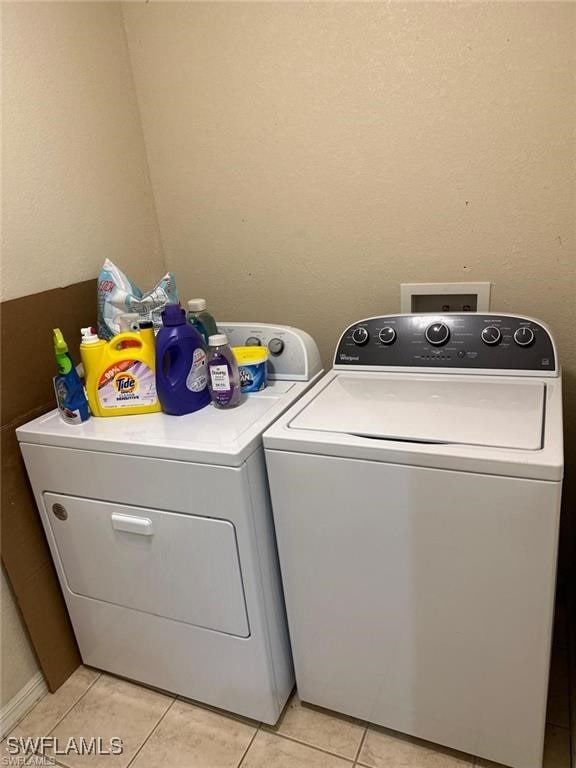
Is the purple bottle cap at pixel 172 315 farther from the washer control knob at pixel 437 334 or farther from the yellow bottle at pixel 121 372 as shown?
the washer control knob at pixel 437 334

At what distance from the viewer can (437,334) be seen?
145 centimetres

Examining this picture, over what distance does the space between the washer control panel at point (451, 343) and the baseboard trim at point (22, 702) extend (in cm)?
132

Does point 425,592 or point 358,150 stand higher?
point 358,150

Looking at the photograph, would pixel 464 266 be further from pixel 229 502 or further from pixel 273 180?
pixel 229 502

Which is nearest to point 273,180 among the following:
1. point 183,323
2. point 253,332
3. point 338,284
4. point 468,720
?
point 338,284

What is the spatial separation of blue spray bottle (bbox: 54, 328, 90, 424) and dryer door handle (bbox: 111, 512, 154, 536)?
0.28 metres

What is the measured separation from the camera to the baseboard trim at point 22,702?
4.97 feet

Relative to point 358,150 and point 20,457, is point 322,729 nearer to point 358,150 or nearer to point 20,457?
point 20,457

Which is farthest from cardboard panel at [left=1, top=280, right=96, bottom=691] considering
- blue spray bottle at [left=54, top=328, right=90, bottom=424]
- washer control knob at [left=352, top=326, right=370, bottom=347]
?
washer control knob at [left=352, top=326, right=370, bottom=347]

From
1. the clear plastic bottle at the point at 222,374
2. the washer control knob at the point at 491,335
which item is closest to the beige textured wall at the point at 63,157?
the clear plastic bottle at the point at 222,374

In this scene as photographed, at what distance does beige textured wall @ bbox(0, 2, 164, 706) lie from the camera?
4.58 ft


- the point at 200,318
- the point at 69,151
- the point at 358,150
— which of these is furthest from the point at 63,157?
the point at 358,150

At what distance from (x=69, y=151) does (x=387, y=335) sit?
3.52 ft

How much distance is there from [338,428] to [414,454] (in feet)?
0.63
